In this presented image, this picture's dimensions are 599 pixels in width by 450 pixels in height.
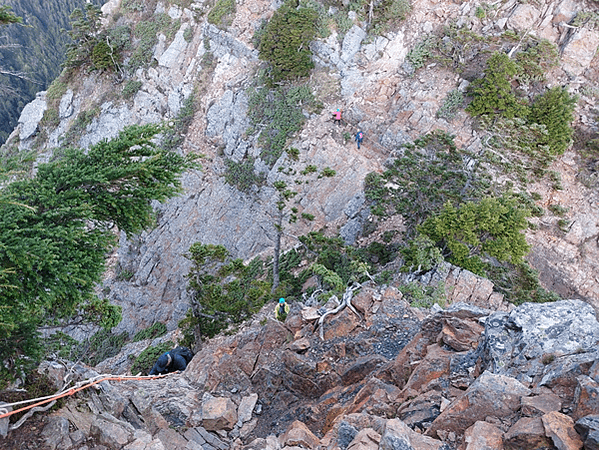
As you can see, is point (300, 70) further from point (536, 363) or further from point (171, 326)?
point (536, 363)

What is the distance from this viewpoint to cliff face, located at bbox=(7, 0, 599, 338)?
20.1 meters

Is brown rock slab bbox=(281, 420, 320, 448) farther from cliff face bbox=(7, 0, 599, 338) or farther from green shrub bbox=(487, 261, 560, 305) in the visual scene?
cliff face bbox=(7, 0, 599, 338)

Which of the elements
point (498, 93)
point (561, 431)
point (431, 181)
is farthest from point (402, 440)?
point (498, 93)

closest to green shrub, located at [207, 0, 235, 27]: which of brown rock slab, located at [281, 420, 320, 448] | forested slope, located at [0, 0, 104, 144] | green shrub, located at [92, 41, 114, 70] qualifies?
green shrub, located at [92, 41, 114, 70]

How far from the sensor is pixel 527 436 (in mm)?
4324

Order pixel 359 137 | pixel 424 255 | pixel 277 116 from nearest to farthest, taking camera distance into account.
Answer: pixel 424 255, pixel 359 137, pixel 277 116

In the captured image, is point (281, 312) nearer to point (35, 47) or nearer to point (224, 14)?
point (224, 14)

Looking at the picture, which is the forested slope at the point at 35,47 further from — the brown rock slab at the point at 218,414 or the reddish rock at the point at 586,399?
the reddish rock at the point at 586,399

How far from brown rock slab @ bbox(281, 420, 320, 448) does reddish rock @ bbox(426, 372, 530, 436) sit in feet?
6.03

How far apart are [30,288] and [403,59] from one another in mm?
23378

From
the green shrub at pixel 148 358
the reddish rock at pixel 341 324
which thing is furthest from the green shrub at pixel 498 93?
the green shrub at pixel 148 358

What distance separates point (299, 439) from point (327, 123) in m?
20.4

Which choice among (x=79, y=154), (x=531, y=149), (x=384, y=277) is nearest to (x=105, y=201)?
(x=79, y=154)

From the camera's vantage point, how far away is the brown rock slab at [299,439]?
6.10 metres
